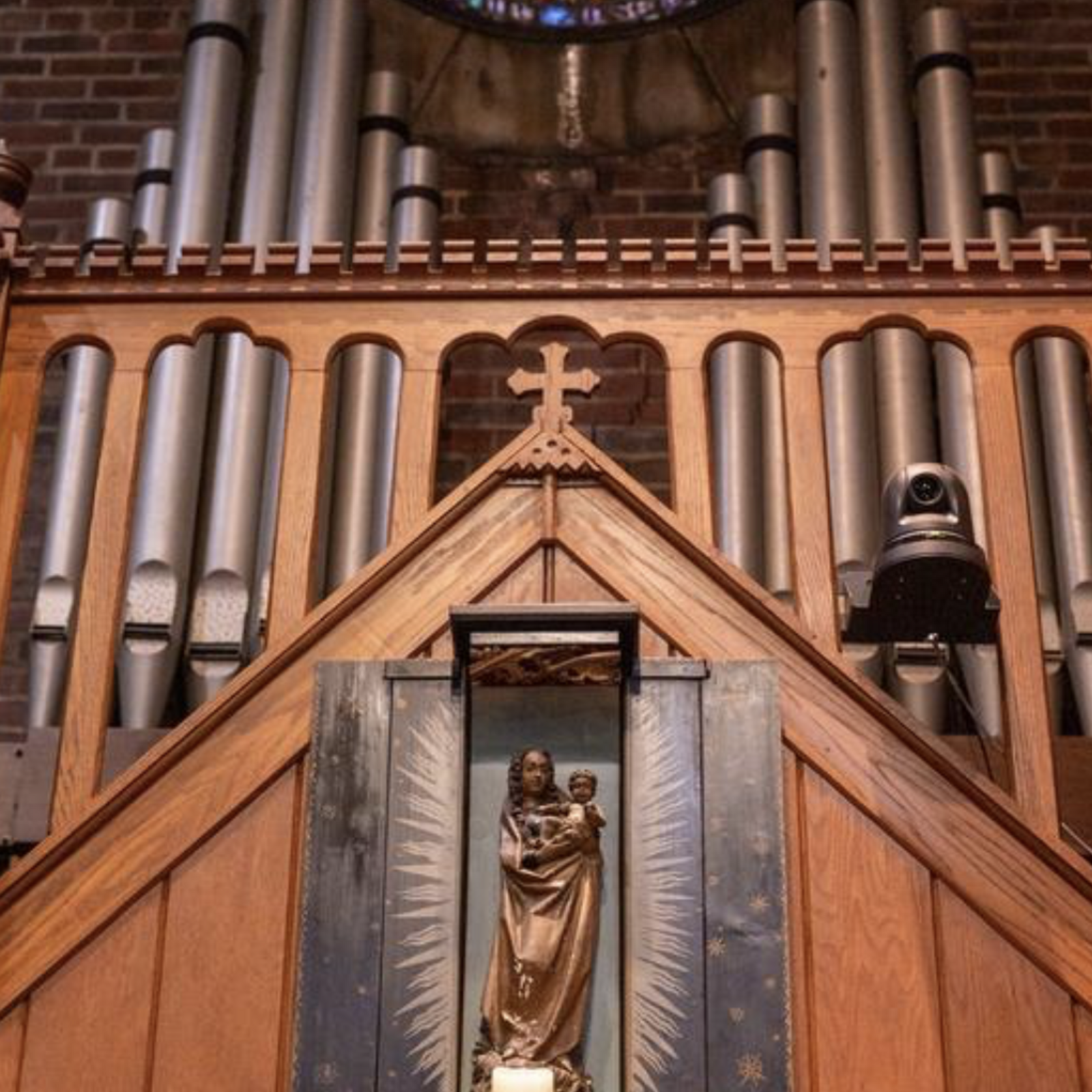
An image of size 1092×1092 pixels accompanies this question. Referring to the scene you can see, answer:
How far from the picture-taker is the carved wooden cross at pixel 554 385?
4391 mm

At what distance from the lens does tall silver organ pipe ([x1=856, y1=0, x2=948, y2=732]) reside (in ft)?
17.5

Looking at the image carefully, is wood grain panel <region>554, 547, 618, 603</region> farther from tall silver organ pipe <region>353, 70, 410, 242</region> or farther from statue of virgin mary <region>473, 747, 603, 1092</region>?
tall silver organ pipe <region>353, 70, 410, 242</region>

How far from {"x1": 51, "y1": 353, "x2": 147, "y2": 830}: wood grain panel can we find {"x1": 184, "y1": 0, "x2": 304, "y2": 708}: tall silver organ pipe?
0.93 meters

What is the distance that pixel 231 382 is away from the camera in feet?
19.8

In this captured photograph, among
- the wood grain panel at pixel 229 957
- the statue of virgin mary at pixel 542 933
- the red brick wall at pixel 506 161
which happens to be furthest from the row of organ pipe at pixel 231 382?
the statue of virgin mary at pixel 542 933

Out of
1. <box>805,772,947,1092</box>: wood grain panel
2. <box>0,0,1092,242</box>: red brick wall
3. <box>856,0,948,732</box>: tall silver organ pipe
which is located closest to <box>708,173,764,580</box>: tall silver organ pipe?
<box>856,0,948,732</box>: tall silver organ pipe

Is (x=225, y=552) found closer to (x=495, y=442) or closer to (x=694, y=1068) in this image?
(x=495, y=442)

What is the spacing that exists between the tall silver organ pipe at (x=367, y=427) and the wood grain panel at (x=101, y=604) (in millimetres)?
1061

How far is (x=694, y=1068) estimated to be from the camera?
3.67 meters

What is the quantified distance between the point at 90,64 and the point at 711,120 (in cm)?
226

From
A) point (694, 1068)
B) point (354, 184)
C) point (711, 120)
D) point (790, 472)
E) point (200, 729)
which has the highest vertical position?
point (711, 120)

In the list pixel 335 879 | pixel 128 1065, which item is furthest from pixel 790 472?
pixel 128 1065

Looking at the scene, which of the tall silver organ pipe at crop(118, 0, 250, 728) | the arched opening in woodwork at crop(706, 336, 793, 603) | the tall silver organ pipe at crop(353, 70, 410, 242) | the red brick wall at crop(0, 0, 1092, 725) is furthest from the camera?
the red brick wall at crop(0, 0, 1092, 725)

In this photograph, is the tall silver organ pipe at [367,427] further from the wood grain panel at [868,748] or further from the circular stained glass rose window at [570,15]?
the wood grain panel at [868,748]
